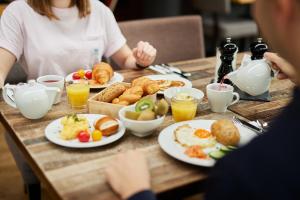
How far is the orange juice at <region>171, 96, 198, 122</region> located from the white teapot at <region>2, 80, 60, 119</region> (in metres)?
0.42

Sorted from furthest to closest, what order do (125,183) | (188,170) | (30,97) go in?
1. (30,97)
2. (188,170)
3. (125,183)

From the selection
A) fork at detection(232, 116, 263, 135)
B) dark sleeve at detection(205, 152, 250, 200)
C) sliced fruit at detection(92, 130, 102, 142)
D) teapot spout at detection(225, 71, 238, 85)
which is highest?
dark sleeve at detection(205, 152, 250, 200)

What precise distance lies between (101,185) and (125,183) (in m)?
0.08

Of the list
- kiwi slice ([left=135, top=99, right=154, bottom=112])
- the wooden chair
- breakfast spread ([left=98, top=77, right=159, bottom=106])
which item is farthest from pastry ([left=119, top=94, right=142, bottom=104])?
the wooden chair

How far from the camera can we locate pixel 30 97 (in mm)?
1404

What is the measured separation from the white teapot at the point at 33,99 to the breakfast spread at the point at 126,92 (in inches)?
A: 7.0

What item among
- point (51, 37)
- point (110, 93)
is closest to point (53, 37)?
point (51, 37)

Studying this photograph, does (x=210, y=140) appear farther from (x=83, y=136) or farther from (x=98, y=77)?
(x=98, y=77)

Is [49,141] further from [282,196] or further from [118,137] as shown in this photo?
[282,196]

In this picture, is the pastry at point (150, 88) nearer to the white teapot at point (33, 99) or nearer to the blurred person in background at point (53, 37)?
the white teapot at point (33, 99)

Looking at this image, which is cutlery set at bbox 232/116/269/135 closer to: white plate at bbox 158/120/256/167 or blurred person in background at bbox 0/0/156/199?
white plate at bbox 158/120/256/167

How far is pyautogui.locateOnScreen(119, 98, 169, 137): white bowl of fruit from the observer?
1276 millimetres

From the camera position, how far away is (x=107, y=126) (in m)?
1.29

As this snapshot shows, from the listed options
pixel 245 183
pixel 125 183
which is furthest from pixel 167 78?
pixel 245 183
